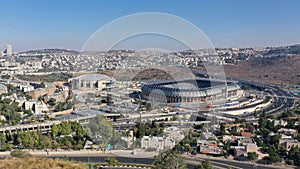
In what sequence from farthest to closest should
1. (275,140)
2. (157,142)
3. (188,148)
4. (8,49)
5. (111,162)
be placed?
(8,49)
(275,140)
(188,148)
(157,142)
(111,162)

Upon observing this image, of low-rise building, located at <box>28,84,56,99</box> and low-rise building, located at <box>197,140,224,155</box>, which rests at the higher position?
low-rise building, located at <box>28,84,56,99</box>

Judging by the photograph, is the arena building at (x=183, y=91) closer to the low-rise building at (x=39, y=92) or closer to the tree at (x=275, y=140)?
the tree at (x=275, y=140)

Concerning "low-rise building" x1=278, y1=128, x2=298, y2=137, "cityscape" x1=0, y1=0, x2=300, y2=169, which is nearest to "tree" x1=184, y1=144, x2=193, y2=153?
"cityscape" x1=0, y1=0, x2=300, y2=169

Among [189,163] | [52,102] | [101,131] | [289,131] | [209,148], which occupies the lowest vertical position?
[189,163]

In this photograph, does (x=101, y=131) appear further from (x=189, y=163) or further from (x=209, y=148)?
(x=209, y=148)

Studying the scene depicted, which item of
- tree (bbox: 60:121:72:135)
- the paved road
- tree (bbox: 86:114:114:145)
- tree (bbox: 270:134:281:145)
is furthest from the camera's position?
tree (bbox: 60:121:72:135)

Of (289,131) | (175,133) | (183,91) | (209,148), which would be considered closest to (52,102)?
(183,91)

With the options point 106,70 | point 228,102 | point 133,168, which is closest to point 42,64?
point 106,70

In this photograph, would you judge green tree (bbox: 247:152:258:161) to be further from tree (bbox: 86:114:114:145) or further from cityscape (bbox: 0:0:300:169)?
tree (bbox: 86:114:114:145)

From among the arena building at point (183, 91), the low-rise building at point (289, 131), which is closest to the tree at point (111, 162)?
the low-rise building at point (289, 131)
